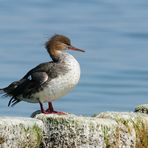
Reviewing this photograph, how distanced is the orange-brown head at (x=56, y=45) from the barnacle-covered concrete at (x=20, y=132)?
9.41 feet

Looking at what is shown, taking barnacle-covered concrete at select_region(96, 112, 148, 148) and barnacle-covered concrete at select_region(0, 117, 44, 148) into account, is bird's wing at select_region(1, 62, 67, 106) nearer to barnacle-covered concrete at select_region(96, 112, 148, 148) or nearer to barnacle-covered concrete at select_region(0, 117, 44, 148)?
barnacle-covered concrete at select_region(96, 112, 148, 148)

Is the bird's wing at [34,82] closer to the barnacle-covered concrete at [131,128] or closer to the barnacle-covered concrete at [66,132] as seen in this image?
the barnacle-covered concrete at [131,128]

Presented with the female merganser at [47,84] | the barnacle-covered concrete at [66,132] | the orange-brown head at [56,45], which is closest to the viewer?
the barnacle-covered concrete at [66,132]

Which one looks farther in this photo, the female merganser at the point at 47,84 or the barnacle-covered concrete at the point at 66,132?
the female merganser at the point at 47,84

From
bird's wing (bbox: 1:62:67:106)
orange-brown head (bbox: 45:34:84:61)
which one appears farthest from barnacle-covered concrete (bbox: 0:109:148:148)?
orange-brown head (bbox: 45:34:84:61)

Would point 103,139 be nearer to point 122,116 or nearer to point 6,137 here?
point 122,116

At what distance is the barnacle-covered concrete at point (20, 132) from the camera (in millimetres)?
6879

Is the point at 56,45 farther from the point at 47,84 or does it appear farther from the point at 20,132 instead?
the point at 20,132

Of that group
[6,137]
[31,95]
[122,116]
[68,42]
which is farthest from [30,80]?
[6,137]

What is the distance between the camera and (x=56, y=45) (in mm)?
10164

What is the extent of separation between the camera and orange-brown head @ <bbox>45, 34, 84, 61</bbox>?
10.1 meters

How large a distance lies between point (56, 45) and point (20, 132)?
10.7 feet

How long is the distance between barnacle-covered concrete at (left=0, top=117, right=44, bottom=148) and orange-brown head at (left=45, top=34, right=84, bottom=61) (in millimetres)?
2868

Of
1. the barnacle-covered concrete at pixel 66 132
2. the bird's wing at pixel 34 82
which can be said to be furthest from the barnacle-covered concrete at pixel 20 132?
the bird's wing at pixel 34 82
